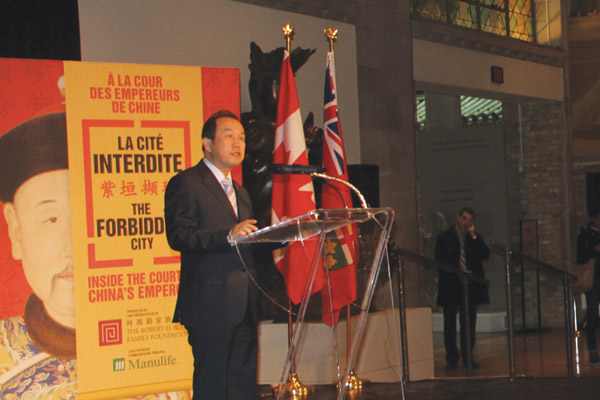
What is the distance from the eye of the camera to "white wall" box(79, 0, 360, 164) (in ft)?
19.0

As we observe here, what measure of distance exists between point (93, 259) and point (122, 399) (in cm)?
74

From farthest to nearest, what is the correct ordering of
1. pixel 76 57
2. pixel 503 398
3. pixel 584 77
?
pixel 584 77 < pixel 76 57 < pixel 503 398

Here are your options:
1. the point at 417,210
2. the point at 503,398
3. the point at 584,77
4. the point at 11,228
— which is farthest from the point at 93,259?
the point at 584,77

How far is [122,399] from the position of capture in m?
4.33

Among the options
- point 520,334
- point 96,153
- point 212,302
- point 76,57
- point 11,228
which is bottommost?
point 520,334

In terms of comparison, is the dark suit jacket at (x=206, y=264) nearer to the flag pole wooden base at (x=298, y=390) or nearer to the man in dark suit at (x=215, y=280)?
the man in dark suit at (x=215, y=280)

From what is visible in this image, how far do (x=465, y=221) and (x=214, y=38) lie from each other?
9.00 ft

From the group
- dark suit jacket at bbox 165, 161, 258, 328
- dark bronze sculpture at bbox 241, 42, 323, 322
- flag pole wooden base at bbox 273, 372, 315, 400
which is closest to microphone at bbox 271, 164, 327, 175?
dark suit jacket at bbox 165, 161, 258, 328

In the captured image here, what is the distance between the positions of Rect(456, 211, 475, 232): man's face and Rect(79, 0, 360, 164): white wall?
1091 mm

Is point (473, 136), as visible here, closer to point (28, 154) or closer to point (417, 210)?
point (417, 210)

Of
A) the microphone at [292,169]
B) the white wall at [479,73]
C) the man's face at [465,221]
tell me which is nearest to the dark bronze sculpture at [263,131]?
the man's face at [465,221]

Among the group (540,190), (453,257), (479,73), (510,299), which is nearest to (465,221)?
(453,257)

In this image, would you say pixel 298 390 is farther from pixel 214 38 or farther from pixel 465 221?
pixel 465 221

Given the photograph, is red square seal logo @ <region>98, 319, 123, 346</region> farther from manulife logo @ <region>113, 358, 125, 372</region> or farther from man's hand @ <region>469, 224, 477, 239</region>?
man's hand @ <region>469, 224, 477, 239</region>
